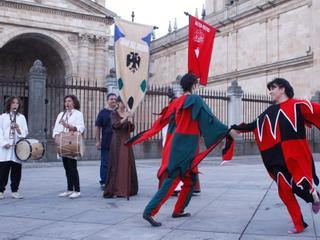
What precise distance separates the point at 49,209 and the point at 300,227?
11.4 feet

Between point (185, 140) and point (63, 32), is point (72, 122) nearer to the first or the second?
point (185, 140)

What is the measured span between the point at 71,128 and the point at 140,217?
246cm

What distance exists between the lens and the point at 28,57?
31.0 meters

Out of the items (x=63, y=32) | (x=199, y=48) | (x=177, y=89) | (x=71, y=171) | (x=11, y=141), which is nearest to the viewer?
(x=11, y=141)

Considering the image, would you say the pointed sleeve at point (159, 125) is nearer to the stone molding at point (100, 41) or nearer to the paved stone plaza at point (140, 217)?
the paved stone plaza at point (140, 217)

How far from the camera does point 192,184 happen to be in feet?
18.5

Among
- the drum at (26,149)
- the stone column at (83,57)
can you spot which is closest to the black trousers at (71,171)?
the drum at (26,149)

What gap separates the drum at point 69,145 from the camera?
7.30 metres

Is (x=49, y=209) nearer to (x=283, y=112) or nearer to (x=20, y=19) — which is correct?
(x=283, y=112)

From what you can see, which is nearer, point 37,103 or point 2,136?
point 2,136

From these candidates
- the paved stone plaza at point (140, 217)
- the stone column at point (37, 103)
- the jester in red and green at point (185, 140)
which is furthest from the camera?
the stone column at point (37, 103)

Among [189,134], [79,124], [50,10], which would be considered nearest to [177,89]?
[79,124]

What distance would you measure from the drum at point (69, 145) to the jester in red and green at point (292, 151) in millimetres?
3427

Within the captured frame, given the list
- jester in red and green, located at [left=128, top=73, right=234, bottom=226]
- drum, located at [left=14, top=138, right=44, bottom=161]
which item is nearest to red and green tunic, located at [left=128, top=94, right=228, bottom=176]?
jester in red and green, located at [left=128, top=73, right=234, bottom=226]
